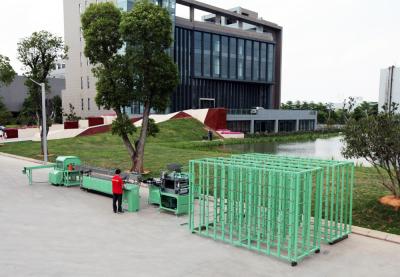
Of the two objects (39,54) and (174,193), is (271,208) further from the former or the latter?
(39,54)

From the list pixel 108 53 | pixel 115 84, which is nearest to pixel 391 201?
pixel 115 84

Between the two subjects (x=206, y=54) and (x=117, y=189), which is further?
(x=206, y=54)

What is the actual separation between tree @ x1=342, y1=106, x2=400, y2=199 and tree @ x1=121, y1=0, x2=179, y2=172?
378 inches

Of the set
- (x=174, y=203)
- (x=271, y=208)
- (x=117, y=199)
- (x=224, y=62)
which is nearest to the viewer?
(x=271, y=208)

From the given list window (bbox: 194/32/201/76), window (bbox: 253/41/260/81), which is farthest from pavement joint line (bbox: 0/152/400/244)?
window (bbox: 253/41/260/81)

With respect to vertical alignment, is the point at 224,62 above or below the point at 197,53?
below

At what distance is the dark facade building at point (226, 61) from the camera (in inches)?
2584

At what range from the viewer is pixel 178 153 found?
93.6 ft

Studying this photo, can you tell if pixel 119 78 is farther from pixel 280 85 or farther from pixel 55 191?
pixel 280 85

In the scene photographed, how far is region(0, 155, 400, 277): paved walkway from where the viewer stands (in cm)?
859

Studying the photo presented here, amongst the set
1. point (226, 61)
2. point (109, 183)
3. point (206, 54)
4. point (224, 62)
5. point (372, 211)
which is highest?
point (206, 54)

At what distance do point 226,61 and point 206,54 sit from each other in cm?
517

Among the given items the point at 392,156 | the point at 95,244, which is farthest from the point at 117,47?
the point at 392,156

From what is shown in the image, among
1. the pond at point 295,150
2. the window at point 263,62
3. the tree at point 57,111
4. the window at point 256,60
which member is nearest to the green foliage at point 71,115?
the tree at point 57,111
